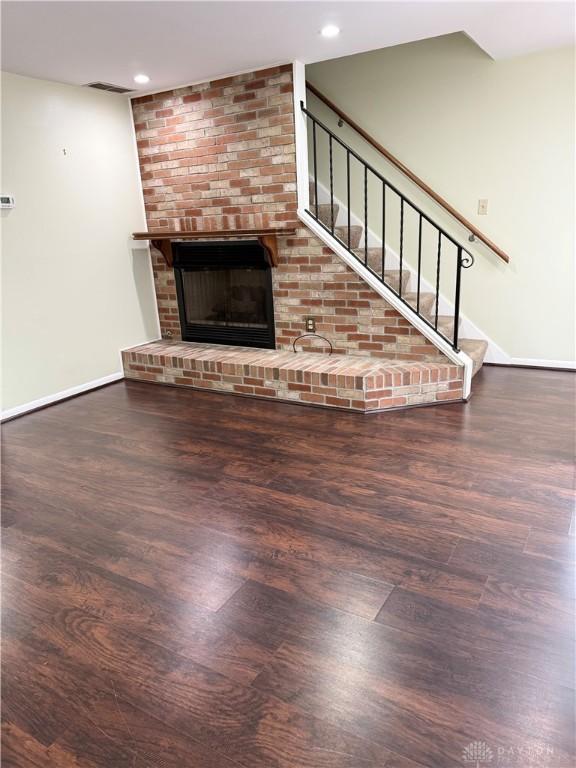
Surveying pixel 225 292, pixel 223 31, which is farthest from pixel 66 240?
pixel 223 31

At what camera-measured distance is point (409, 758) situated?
129 centimetres

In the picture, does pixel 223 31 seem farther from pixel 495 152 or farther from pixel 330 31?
pixel 495 152

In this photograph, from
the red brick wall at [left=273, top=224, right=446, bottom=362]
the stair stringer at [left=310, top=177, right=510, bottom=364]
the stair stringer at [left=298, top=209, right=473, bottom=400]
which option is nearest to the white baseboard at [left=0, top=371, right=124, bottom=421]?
the red brick wall at [left=273, top=224, right=446, bottom=362]

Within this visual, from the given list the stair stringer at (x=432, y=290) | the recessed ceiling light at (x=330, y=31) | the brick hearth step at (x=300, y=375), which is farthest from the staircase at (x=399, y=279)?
the recessed ceiling light at (x=330, y=31)

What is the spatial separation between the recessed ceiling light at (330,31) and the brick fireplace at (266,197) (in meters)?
0.62

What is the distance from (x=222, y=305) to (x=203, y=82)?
69.0 inches

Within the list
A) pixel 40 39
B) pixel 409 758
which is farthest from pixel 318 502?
pixel 40 39

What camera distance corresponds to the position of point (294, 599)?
6.08 ft

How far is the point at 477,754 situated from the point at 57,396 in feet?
12.2

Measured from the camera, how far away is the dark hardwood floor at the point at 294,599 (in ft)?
4.51

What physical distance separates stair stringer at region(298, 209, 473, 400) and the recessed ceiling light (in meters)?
1.15

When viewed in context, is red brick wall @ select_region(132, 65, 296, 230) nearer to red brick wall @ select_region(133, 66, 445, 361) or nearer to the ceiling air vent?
red brick wall @ select_region(133, 66, 445, 361)

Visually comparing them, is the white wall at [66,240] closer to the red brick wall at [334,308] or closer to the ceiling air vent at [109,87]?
the ceiling air vent at [109,87]

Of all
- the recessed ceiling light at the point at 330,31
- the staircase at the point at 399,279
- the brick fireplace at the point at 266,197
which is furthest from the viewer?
the staircase at the point at 399,279
